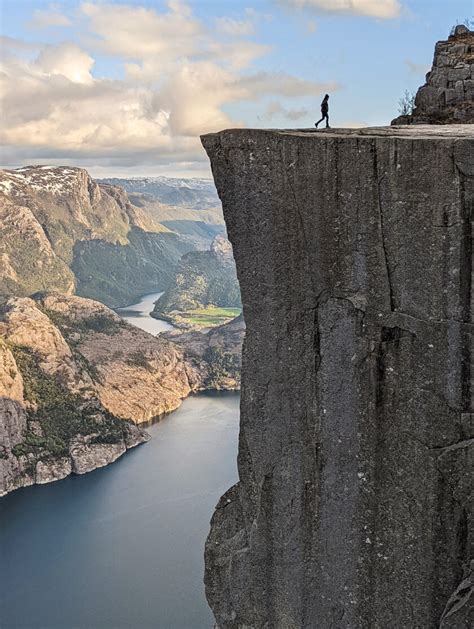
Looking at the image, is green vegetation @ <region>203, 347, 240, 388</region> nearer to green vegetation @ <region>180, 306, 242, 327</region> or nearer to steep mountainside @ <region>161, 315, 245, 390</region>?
steep mountainside @ <region>161, 315, 245, 390</region>

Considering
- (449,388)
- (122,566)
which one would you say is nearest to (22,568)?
(122,566)

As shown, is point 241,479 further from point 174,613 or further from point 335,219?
point 174,613

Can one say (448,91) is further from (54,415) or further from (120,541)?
(54,415)

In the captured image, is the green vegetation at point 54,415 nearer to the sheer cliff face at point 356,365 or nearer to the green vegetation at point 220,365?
the green vegetation at point 220,365

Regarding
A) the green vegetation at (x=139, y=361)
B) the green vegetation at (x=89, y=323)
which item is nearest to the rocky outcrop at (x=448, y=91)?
the green vegetation at (x=139, y=361)

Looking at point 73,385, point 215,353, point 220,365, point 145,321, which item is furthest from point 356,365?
point 145,321

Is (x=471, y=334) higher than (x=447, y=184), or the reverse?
(x=447, y=184)
